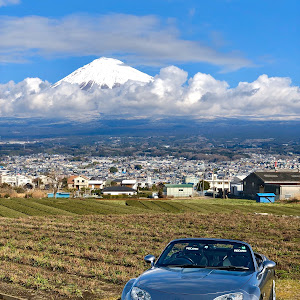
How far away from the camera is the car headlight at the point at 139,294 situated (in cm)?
667

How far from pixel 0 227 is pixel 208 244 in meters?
17.2

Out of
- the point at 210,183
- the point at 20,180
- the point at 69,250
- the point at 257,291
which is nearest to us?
the point at 257,291

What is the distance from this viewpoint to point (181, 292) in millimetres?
6500

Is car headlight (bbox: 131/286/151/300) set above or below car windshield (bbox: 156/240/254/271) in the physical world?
below

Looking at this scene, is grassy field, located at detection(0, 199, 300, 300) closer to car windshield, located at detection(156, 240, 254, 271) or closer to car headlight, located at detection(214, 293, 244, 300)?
car windshield, located at detection(156, 240, 254, 271)

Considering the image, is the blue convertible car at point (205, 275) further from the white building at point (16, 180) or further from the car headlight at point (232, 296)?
the white building at point (16, 180)

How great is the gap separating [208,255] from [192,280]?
1.21 meters

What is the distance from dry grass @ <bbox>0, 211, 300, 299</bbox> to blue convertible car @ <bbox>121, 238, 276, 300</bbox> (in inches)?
87.2

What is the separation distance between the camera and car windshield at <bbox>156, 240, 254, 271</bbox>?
7.85 metres

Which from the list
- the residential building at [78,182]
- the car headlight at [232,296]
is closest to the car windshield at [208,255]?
the car headlight at [232,296]

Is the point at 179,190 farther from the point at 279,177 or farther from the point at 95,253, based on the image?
the point at 95,253

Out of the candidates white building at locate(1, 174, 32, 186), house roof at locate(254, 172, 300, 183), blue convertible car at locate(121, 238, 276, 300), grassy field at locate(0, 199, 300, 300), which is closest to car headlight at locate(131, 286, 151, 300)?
blue convertible car at locate(121, 238, 276, 300)

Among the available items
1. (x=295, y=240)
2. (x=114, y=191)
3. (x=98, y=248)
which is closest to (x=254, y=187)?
(x=114, y=191)

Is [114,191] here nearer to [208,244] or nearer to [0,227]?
[0,227]
